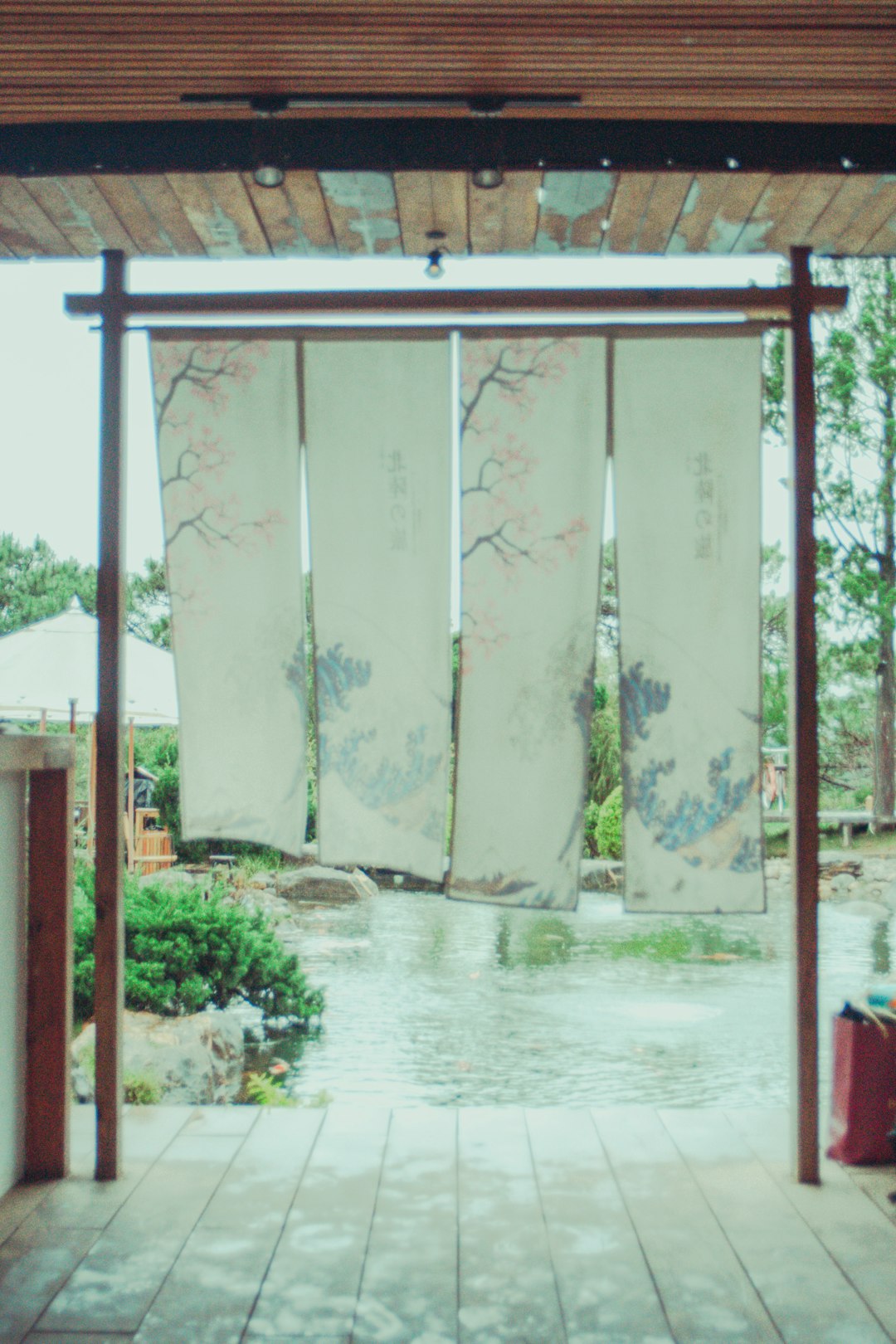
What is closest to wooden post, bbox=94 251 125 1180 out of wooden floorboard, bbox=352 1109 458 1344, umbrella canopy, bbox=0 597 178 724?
wooden floorboard, bbox=352 1109 458 1344

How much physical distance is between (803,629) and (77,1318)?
7.12ft

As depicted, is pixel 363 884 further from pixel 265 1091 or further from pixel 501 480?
pixel 501 480

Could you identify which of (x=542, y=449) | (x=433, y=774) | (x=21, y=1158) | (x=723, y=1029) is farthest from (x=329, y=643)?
(x=723, y=1029)

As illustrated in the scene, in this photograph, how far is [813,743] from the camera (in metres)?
2.79

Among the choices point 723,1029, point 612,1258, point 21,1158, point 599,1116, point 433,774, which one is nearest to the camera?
point 612,1258

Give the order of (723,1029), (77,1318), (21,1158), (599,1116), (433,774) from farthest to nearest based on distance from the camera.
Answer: (723,1029)
(599,1116)
(433,774)
(21,1158)
(77,1318)

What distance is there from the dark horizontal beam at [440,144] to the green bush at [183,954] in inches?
116

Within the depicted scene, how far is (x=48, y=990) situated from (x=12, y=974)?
13 centimetres

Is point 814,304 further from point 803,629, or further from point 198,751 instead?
point 198,751

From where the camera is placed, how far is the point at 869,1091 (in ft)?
9.06

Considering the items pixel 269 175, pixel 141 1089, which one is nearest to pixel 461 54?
pixel 269 175

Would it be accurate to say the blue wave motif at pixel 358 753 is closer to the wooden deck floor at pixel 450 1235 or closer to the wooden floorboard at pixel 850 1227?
the wooden deck floor at pixel 450 1235

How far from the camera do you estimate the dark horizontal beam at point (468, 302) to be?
9.23 ft

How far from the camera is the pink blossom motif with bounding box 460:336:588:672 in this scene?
9.27 feet
